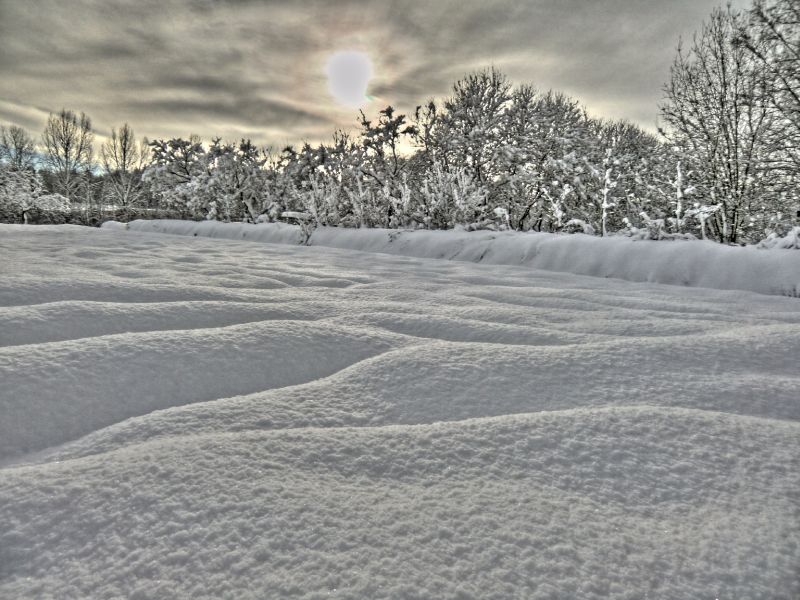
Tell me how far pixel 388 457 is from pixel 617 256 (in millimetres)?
3154

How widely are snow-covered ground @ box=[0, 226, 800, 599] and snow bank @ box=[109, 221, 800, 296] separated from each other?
1580mm

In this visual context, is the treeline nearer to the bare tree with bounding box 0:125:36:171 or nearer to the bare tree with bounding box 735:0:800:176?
the bare tree with bounding box 735:0:800:176

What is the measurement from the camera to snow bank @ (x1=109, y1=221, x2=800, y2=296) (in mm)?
2629

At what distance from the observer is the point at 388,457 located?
682mm

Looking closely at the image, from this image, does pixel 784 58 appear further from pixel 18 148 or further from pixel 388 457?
pixel 18 148

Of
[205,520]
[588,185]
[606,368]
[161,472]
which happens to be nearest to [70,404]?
[161,472]

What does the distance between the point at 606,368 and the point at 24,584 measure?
42.6 inches

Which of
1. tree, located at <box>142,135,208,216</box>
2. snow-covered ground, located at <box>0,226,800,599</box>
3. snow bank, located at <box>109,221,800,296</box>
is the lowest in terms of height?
snow-covered ground, located at <box>0,226,800,599</box>

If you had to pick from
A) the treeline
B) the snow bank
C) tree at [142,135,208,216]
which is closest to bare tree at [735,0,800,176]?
the treeline

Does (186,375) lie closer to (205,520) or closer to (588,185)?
(205,520)

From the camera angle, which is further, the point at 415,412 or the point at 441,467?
the point at 415,412

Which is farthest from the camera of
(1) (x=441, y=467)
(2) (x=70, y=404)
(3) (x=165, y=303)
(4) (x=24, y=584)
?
(3) (x=165, y=303)

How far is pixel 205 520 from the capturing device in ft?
1.71

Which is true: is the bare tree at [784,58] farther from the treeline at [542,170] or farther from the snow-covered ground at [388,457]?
the snow-covered ground at [388,457]
